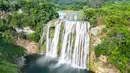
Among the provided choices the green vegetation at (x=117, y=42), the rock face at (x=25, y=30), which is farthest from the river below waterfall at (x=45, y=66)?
the rock face at (x=25, y=30)

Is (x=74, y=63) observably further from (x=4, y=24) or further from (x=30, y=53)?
(x=4, y=24)

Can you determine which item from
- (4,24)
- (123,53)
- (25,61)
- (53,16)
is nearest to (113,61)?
(123,53)

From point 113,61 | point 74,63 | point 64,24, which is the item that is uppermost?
point 64,24

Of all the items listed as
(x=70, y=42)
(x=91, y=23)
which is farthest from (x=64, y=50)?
(x=91, y=23)

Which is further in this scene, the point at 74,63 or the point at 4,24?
the point at 4,24

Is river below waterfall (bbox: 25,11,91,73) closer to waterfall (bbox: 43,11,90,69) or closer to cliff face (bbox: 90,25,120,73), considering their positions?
waterfall (bbox: 43,11,90,69)

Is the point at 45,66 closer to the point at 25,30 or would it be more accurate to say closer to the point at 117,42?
the point at 25,30
